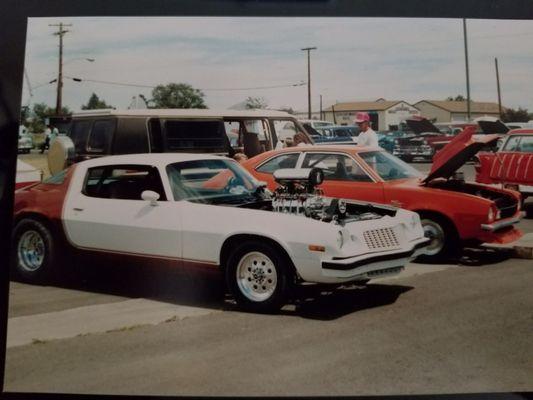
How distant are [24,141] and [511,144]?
9.59 ft

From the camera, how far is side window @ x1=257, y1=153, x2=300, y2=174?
12.4 feet

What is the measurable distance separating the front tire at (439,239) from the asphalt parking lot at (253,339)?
46 cm

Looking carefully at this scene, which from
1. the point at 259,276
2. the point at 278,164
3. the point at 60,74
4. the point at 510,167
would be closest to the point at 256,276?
the point at 259,276

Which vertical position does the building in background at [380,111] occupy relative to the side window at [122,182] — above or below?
above

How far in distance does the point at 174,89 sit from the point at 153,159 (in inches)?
15.1

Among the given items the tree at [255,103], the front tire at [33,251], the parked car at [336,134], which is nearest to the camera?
the front tire at [33,251]

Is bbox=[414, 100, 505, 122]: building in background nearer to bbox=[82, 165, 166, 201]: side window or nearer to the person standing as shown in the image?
bbox=[82, 165, 166, 201]: side window

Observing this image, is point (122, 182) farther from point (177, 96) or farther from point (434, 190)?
point (434, 190)

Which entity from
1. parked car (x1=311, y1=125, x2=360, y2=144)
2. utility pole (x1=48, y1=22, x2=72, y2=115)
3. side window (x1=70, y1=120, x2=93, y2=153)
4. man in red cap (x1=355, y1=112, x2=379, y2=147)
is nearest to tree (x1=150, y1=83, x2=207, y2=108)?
side window (x1=70, y1=120, x2=93, y2=153)

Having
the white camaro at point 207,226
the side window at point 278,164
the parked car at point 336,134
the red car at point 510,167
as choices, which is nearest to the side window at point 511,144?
the red car at point 510,167

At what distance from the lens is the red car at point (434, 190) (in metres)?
4.11

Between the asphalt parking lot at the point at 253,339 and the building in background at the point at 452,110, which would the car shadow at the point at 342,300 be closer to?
the asphalt parking lot at the point at 253,339

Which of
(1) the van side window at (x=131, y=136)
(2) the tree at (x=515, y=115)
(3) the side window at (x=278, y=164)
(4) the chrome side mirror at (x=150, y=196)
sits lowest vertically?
(4) the chrome side mirror at (x=150, y=196)
